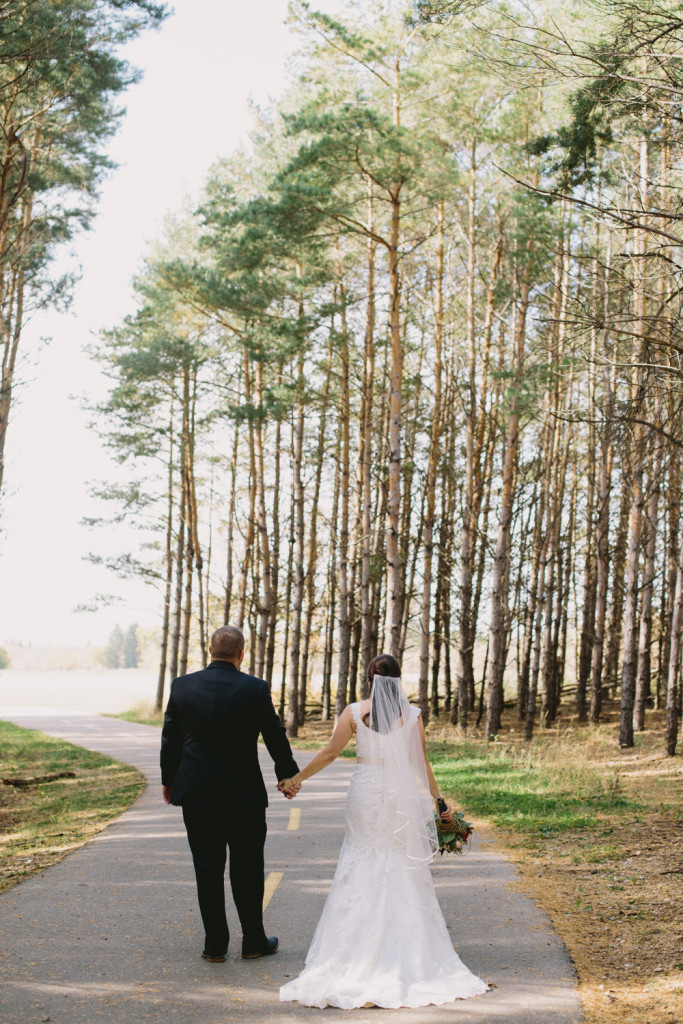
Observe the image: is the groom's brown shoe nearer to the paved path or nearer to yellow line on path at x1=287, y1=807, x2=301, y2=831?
the paved path

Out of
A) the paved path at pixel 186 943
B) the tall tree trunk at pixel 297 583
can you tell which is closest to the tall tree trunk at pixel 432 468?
the tall tree trunk at pixel 297 583

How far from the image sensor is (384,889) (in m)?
5.58

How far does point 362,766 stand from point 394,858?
0.62 m

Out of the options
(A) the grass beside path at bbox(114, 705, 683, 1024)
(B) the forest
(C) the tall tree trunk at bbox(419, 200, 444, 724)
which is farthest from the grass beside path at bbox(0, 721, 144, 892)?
(C) the tall tree trunk at bbox(419, 200, 444, 724)

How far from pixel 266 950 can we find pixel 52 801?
8632 mm

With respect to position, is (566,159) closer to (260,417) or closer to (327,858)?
(327,858)

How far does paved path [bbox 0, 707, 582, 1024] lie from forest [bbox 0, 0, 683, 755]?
17.5ft

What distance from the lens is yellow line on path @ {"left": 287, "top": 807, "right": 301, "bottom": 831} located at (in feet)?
36.4

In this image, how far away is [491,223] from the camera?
80.1ft

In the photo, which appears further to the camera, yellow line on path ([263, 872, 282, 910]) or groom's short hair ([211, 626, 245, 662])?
yellow line on path ([263, 872, 282, 910])

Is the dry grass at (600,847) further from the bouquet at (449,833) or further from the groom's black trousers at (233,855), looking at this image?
the groom's black trousers at (233,855)

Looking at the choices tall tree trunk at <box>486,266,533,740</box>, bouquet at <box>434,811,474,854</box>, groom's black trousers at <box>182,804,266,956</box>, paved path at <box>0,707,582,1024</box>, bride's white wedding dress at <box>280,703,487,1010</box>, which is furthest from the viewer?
tall tree trunk at <box>486,266,533,740</box>

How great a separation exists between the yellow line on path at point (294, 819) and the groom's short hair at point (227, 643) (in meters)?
5.72

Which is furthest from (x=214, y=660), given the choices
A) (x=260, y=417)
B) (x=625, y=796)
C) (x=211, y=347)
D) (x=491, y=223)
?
(x=211, y=347)
